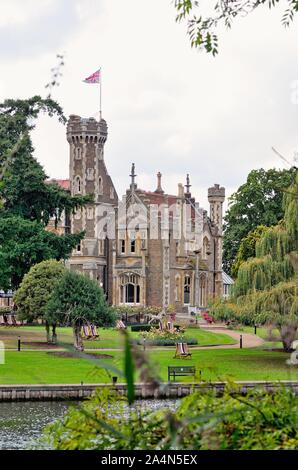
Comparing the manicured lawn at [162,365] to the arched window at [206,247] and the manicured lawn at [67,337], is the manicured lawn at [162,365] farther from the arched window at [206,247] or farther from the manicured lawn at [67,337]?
the arched window at [206,247]

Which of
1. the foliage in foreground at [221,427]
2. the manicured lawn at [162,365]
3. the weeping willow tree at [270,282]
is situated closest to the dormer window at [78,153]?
the manicured lawn at [162,365]

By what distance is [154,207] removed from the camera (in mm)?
74250

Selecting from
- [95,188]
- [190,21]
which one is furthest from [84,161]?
[190,21]

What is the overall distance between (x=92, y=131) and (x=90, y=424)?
6932cm

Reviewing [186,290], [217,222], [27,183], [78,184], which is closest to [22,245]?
[27,183]

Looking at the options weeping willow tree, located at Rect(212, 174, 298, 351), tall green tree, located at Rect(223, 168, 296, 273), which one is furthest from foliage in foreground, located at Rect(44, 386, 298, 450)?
tall green tree, located at Rect(223, 168, 296, 273)

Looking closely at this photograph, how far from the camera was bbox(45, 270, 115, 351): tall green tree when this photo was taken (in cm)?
4169

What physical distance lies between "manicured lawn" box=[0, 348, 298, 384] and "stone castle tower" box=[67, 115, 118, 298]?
110 ft

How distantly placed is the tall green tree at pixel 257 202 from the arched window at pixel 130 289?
8.19 meters

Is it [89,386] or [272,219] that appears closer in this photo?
[89,386]

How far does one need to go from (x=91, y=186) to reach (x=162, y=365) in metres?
41.8

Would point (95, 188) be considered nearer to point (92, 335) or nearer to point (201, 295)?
point (201, 295)

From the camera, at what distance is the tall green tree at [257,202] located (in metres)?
72.4
